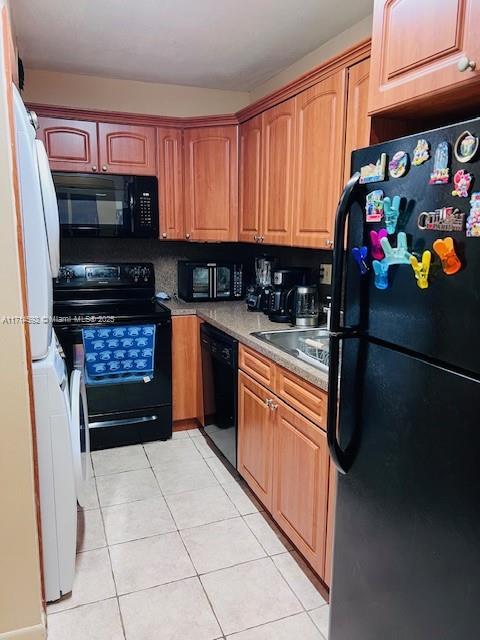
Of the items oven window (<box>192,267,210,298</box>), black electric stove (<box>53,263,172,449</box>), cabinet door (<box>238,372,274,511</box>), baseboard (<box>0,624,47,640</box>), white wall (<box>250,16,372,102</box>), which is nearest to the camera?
baseboard (<box>0,624,47,640</box>)

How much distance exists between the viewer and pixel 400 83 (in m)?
1.16

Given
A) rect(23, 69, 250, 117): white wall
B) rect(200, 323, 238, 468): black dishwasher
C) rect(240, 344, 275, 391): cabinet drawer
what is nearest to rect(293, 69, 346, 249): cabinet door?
rect(240, 344, 275, 391): cabinet drawer

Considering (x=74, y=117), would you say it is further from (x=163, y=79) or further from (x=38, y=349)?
(x=38, y=349)

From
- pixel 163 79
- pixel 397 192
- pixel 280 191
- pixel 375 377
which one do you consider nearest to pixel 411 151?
pixel 397 192

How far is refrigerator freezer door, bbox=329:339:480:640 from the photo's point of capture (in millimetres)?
943

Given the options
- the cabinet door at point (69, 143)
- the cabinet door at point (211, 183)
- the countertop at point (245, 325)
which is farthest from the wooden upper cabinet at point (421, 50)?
the cabinet door at point (69, 143)

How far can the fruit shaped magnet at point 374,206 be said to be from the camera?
1.10 meters

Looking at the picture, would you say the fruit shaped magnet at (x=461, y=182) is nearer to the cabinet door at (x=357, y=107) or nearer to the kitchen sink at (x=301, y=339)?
the cabinet door at (x=357, y=107)

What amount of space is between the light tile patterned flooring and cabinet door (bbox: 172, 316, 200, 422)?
552 millimetres

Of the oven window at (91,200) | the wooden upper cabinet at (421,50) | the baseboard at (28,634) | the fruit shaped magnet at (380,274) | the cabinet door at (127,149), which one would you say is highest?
the cabinet door at (127,149)

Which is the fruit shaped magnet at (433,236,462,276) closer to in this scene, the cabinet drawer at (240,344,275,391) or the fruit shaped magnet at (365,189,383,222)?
the fruit shaped magnet at (365,189,383,222)

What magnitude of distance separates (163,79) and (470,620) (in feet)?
11.3

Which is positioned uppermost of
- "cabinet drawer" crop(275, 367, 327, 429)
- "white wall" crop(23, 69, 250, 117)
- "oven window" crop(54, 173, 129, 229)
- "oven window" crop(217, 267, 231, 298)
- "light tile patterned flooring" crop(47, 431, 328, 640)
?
"white wall" crop(23, 69, 250, 117)

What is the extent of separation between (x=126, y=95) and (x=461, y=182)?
303cm
